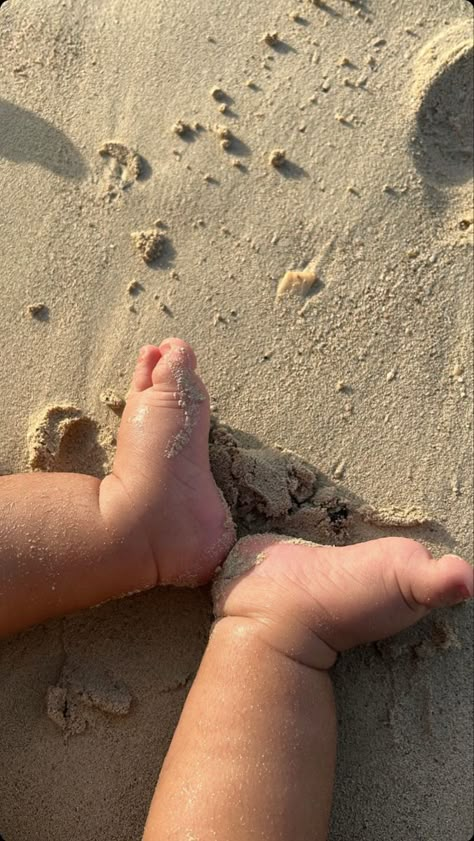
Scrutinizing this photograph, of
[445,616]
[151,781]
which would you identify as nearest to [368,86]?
[445,616]

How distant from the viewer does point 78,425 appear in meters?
1.98

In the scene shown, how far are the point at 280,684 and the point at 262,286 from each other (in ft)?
3.77

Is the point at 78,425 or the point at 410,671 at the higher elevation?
the point at 78,425

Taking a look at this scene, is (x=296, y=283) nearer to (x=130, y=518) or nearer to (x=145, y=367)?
(x=145, y=367)

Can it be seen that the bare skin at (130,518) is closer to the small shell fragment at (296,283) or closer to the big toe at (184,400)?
the big toe at (184,400)

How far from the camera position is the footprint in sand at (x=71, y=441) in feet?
6.45

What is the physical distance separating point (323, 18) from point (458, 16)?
0.43 metres

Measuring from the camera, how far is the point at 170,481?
1.76m

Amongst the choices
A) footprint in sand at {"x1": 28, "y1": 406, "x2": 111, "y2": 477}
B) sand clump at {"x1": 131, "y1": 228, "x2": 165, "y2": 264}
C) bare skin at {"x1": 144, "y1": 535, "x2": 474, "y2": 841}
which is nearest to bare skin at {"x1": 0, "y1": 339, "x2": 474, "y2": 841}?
bare skin at {"x1": 144, "y1": 535, "x2": 474, "y2": 841}

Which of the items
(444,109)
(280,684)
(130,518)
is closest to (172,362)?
(130,518)

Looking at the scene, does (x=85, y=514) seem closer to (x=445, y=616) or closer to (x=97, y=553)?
(x=97, y=553)

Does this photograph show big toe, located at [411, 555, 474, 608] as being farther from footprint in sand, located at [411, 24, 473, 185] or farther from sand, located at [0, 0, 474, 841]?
footprint in sand, located at [411, 24, 473, 185]

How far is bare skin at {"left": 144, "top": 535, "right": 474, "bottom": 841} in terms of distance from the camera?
160 cm

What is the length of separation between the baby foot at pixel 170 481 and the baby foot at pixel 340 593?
0.47ft
